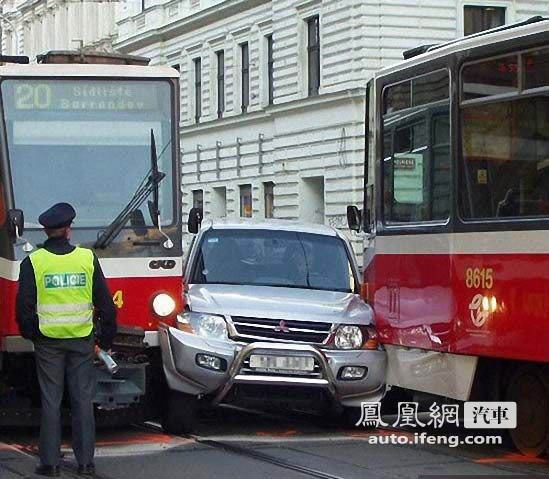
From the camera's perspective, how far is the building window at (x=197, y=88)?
53.6 m

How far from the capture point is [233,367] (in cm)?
1181

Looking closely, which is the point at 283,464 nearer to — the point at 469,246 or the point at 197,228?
the point at 469,246

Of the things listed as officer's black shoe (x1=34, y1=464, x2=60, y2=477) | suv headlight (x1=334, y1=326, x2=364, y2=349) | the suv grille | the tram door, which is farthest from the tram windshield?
officer's black shoe (x1=34, y1=464, x2=60, y2=477)

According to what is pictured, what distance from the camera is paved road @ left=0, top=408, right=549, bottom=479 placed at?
10305 millimetres

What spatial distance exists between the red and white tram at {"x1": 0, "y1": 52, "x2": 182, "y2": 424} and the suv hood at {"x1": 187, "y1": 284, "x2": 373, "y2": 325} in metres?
0.33

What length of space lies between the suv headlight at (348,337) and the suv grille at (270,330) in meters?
0.24

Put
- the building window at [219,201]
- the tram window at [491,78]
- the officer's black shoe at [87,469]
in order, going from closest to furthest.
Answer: the officer's black shoe at [87,469] < the tram window at [491,78] < the building window at [219,201]

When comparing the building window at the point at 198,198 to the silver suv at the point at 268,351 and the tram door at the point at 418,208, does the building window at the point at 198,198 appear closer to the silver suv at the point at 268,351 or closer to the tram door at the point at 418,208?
the silver suv at the point at 268,351

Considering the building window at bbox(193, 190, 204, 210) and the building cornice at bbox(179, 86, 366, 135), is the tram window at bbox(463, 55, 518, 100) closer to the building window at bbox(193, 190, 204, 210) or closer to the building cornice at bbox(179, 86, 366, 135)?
the building cornice at bbox(179, 86, 366, 135)

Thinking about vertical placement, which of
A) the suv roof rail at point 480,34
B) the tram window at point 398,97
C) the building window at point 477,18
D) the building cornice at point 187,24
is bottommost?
the tram window at point 398,97

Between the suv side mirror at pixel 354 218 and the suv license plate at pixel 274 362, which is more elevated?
the suv side mirror at pixel 354 218

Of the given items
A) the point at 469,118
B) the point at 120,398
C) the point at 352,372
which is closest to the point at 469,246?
the point at 469,118

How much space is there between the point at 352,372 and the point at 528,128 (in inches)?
112

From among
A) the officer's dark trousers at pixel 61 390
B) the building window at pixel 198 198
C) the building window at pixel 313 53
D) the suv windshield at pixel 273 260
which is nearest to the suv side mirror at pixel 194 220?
the suv windshield at pixel 273 260
